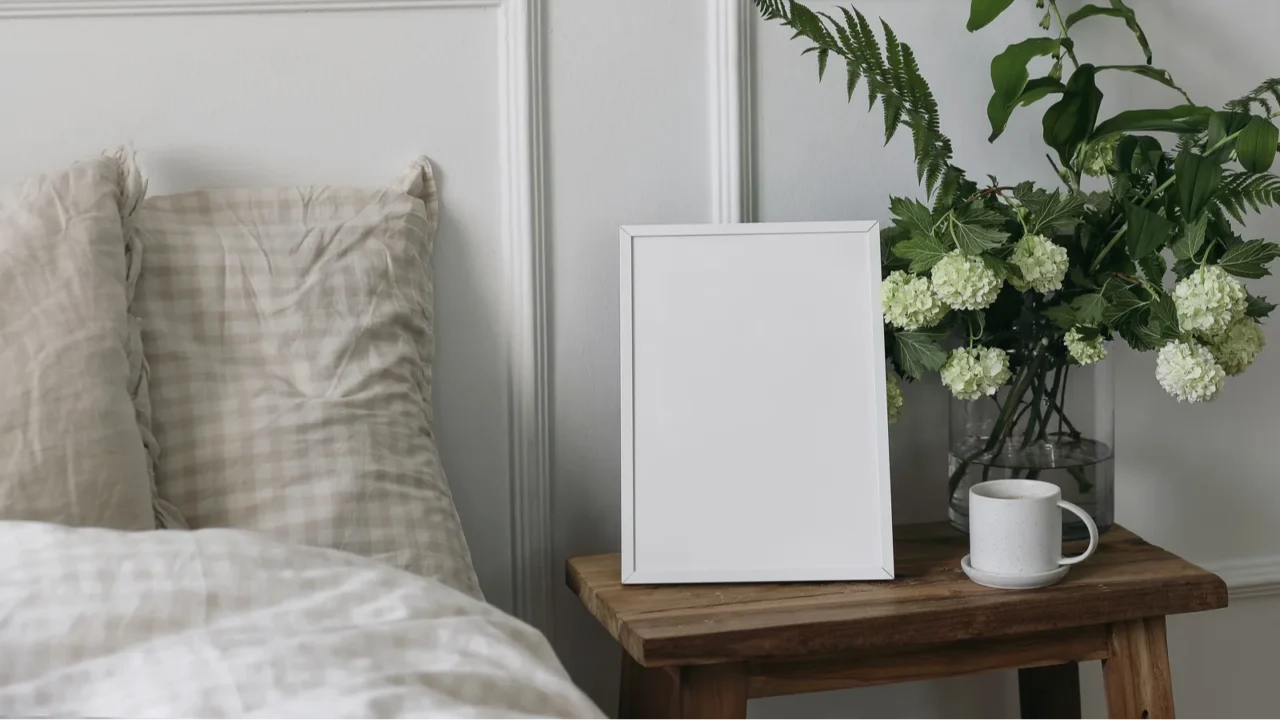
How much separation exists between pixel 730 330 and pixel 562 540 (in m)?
0.36

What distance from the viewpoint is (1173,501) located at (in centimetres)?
161

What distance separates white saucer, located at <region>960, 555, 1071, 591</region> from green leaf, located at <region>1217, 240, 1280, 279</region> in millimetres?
370

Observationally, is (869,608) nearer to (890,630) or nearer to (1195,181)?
(890,630)

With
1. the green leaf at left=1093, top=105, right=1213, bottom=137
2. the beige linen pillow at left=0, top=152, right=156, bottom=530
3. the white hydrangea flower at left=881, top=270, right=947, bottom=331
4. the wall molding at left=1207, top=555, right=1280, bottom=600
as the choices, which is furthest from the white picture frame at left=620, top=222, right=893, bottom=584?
the wall molding at left=1207, top=555, right=1280, bottom=600

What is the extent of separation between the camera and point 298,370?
1179mm

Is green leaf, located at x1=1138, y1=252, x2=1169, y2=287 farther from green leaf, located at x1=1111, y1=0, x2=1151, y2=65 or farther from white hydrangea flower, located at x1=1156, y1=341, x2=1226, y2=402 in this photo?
green leaf, located at x1=1111, y1=0, x2=1151, y2=65

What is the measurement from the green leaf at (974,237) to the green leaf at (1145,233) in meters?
0.15

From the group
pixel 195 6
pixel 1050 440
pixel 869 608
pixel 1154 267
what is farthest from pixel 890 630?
pixel 195 6

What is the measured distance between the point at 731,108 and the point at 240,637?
89 cm

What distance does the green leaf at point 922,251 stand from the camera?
1.22 meters

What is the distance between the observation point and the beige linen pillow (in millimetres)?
985

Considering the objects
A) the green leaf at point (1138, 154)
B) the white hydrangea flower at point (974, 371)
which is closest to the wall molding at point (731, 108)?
the white hydrangea flower at point (974, 371)

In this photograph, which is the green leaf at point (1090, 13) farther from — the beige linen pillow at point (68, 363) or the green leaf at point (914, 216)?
the beige linen pillow at point (68, 363)

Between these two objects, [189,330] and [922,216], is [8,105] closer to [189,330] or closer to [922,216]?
[189,330]
